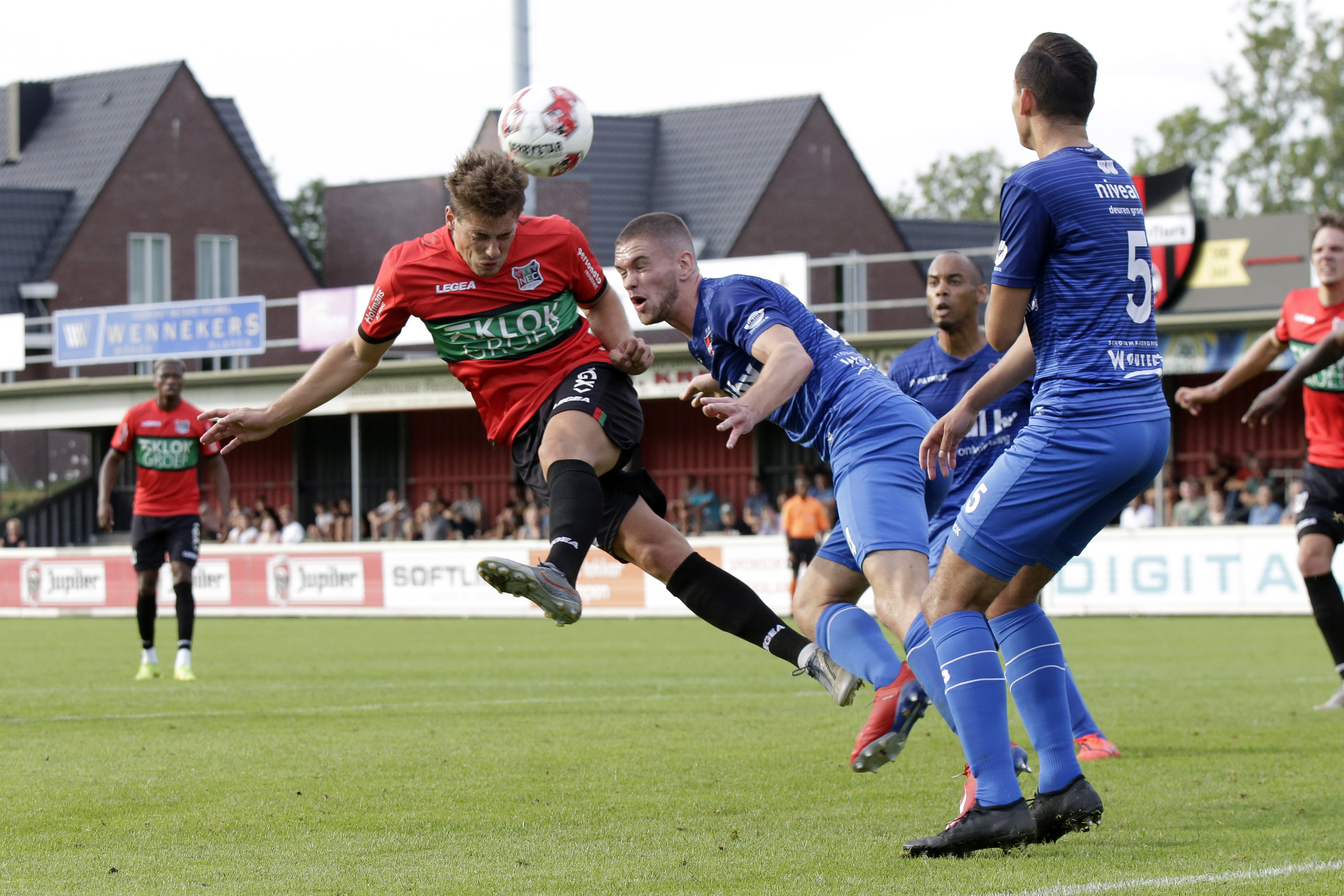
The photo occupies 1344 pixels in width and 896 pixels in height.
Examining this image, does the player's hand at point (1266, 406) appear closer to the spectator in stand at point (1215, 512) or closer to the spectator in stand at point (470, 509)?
the spectator in stand at point (1215, 512)

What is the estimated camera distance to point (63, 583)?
88.7ft

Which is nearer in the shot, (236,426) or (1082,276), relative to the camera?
(1082,276)

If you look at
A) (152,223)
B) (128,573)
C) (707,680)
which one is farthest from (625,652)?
(152,223)

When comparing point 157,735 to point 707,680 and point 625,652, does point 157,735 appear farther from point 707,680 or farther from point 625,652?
point 625,652

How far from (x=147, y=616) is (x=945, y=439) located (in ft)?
31.6

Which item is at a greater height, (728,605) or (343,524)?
(728,605)

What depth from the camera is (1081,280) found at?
16.1 feet

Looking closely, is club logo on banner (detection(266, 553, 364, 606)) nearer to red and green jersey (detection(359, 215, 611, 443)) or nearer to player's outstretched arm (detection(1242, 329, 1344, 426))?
player's outstretched arm (detection(1242, 329, 1344, 426))

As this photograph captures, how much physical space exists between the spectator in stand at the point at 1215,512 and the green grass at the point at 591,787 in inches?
392

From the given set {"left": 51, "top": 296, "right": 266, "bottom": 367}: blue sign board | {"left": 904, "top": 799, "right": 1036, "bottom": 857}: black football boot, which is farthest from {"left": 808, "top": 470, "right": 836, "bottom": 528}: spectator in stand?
{"left": 904, "top": 799, "right": 1036, "bottom": 857}: black football boot

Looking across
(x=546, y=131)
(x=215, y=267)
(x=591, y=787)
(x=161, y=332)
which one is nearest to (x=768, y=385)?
(x=591, y=787)

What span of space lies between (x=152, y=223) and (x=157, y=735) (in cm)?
3727

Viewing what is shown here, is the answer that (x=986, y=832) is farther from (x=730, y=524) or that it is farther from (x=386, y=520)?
(x=386, y=520)

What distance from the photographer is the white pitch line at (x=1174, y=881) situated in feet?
14.6
